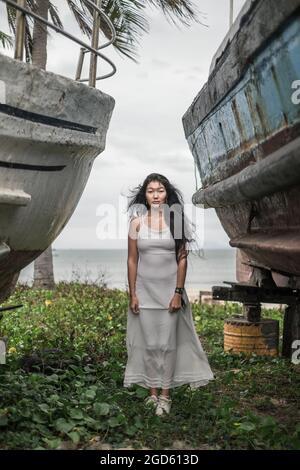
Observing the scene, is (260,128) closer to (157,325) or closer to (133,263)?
(133,263)

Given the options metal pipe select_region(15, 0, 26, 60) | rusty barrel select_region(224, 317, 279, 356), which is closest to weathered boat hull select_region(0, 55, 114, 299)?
metal pipe select_region(15, 0, 26, 60)

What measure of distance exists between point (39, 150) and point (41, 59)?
883cm

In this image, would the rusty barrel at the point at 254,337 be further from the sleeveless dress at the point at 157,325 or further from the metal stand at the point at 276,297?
the sleeveless dress at the point at 157,325

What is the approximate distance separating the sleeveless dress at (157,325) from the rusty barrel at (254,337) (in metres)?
2.42

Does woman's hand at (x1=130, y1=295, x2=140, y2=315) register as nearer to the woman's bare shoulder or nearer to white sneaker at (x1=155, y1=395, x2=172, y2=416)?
the woman's bare shoulder

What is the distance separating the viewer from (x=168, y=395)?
177 inches

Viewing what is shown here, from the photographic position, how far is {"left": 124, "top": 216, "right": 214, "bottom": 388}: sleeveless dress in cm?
444

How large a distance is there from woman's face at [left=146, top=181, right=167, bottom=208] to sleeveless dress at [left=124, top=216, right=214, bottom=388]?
0.14 metres

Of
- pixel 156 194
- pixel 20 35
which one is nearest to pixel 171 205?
pixel 156 194

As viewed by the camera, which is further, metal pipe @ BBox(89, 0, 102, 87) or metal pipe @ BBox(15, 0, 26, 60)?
metal pipe @ BBox(89, 0, 102, 87)

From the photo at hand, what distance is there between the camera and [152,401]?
4.37 meters

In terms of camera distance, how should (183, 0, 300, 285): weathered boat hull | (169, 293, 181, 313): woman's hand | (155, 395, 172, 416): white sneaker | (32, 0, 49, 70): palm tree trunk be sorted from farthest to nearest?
(32, 0, 49, 70): palm tree trunk, (169, 293, 181, 313): woman's hand, (155, 395, 172, 416): white sneaker, (183, 0, 300, 285): weathered boat hull

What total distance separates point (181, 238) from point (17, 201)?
4.27 ft

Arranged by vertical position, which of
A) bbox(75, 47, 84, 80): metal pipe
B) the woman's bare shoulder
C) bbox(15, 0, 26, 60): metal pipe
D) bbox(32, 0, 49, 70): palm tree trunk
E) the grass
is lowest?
the grass
